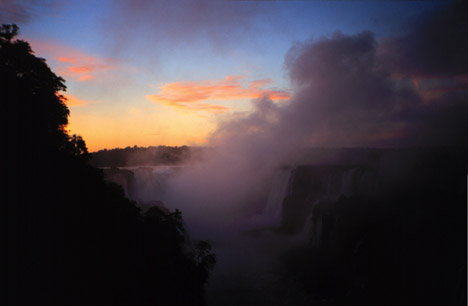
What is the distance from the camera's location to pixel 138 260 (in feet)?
35.8

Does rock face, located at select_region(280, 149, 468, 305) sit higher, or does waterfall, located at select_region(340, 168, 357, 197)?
waterfall, located at select_region(340, 168, 357, 197)

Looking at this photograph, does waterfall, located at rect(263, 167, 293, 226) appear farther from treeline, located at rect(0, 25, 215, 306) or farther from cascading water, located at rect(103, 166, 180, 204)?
treeline, located at rect(0, 25, 215, 306)

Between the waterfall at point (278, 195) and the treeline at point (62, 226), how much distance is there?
31.5 metres

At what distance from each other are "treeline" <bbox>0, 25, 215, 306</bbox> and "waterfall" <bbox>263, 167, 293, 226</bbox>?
3149cm

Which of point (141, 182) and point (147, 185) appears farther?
point (147, 185)

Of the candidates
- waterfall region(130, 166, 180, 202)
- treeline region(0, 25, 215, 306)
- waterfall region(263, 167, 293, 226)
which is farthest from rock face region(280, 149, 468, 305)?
waterfall region(130, 166, 180, 202)

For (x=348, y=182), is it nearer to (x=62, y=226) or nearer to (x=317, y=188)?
(x=317, y=188)

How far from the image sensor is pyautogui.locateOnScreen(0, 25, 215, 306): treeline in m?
8.94

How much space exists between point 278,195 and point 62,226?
128ft

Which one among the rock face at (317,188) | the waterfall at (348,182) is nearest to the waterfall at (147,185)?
the rock face at (317,188)

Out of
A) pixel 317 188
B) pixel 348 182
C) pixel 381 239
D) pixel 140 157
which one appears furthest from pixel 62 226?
pixel 140 157

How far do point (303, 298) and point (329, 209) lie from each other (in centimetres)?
1201

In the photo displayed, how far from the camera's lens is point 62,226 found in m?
10.0

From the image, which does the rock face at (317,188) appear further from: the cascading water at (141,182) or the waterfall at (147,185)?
the waterfall at (147,185)
